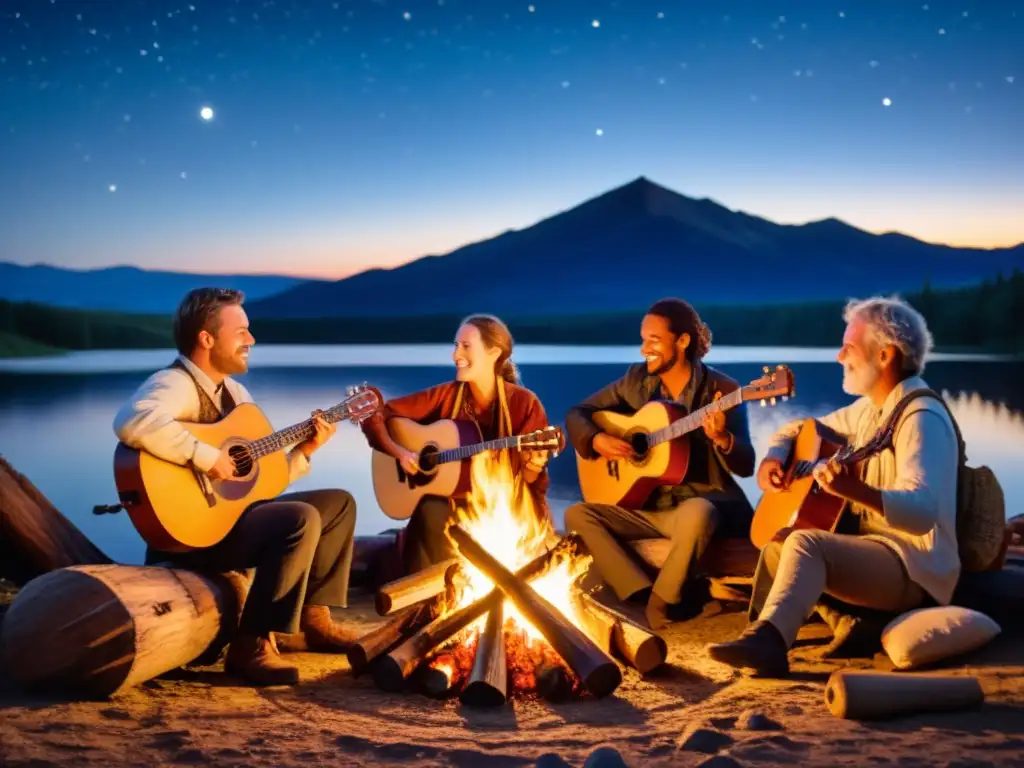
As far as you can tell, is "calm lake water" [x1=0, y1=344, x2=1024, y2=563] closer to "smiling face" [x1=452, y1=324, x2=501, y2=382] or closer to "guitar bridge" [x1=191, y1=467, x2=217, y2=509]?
"smiling face" [x1=452, y1=324, x2=501, y2=382]

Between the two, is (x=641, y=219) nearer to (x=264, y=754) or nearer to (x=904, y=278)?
(x=904, y=278)

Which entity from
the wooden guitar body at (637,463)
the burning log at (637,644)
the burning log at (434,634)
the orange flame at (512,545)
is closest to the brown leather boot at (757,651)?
the burning log at (637,644)

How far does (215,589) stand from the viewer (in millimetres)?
4945

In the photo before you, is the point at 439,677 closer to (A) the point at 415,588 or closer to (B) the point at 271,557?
(A) the point at 415,588

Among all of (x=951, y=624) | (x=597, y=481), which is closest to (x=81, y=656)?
(x=597, y=481)

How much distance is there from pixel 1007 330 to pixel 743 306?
70.1 m

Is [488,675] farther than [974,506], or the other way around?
[974,506]

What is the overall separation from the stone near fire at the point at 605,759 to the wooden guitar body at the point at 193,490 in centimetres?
224

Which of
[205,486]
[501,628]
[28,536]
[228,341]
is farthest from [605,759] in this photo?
[28,536]

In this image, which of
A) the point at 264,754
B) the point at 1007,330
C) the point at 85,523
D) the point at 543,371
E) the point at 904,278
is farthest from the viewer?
the point at 904,278

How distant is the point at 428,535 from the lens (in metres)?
6.31

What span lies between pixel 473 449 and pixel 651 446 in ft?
3.47

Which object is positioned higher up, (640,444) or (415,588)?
(640,444)

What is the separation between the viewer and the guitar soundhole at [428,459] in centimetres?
636
